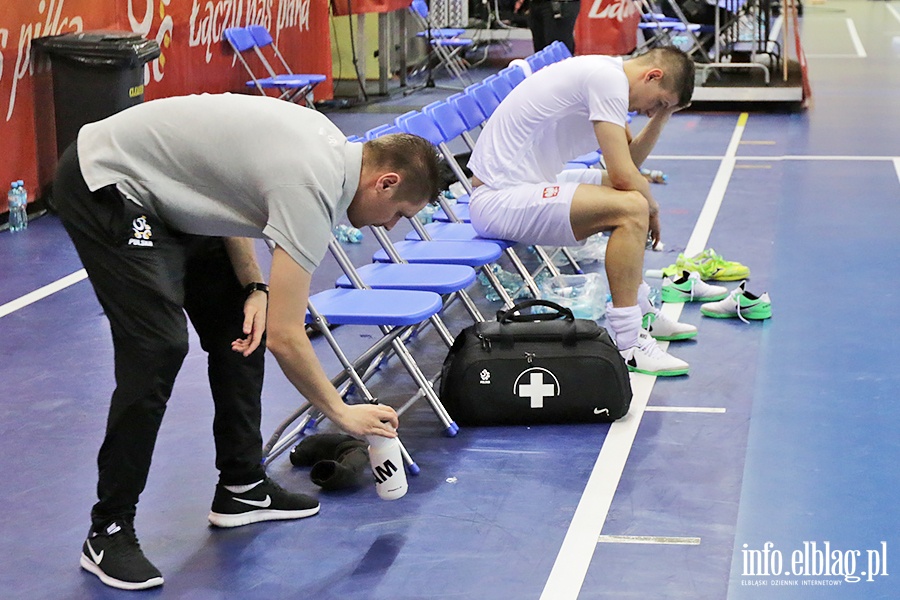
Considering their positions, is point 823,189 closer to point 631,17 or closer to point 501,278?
point 501,278

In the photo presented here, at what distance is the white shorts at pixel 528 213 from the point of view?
17.6ft

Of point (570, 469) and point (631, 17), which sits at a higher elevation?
point (631, 17)

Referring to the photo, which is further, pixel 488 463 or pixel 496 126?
pixel 496 126

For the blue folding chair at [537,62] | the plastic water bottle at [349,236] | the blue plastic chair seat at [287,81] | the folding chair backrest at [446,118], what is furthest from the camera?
the blue plastic chair seat at [287,81]

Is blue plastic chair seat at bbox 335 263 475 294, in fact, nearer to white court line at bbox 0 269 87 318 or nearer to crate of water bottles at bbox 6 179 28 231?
white court line at bbox 0 269 87 318

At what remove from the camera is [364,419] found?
3352 millimetres

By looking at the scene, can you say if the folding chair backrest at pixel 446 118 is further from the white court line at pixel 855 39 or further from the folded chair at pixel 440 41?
the white court line at pixel 855 39

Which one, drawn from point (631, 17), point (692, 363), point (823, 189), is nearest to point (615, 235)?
point (692, 363)

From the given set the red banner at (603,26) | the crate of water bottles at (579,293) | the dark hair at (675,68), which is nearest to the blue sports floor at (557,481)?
the crate of water bottles at (579,293)

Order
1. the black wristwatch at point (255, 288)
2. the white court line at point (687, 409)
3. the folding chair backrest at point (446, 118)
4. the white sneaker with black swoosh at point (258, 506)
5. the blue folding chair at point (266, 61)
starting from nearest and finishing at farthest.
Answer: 1. the black wristwatch at point (255, 288)
2. the white sneaker with black swoosh at point (258, 506)
3. the white court line at point (687, 409)
4. the folding chair backrest at point (446, 118)
5. the blue folding chair at point (266, 61)

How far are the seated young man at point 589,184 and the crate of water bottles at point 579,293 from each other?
463 millimetres

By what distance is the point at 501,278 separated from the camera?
6.54 metres

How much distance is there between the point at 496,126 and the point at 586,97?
1.46 ft

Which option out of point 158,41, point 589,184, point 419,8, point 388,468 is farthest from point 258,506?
point 419,8
